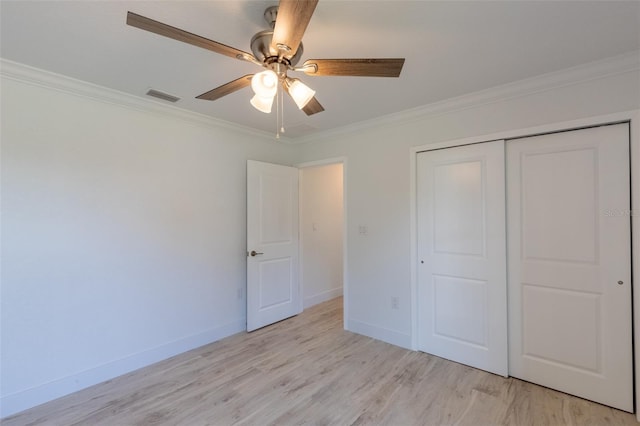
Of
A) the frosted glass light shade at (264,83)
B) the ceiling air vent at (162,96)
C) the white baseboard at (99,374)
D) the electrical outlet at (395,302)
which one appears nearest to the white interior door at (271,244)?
the white baseboard at (99,374)

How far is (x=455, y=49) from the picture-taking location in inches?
75.7

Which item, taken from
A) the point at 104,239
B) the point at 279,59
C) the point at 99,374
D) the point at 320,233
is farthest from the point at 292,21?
the point at 320,233

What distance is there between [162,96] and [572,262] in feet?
11.9

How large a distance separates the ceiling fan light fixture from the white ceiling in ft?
1.22

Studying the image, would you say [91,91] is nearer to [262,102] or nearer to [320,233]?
[262,102]

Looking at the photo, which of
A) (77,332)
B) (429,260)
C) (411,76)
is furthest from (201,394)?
(411,76)

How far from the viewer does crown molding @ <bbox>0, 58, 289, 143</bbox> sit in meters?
2.10

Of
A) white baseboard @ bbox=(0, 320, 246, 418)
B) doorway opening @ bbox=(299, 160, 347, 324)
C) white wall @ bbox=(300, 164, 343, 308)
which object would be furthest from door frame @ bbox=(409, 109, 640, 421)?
white baseboard @ bbox=(0, 320, 246, 418)

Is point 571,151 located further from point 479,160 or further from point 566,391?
point 566,391

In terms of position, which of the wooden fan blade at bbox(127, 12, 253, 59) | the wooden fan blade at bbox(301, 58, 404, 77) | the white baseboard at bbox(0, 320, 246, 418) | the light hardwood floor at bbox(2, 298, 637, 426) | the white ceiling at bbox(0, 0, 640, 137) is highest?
the white ceiling at bbox(0, 0, 640, 137)

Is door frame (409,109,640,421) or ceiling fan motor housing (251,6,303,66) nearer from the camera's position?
ceiling fan motor housing (251,6,303,66)

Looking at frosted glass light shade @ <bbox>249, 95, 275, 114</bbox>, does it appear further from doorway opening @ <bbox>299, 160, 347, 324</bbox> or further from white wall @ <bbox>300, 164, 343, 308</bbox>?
white wall @ <bbox>300, 164, 343, 308</bbox>

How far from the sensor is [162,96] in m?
2.65

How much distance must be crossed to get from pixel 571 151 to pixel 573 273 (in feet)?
3.03
